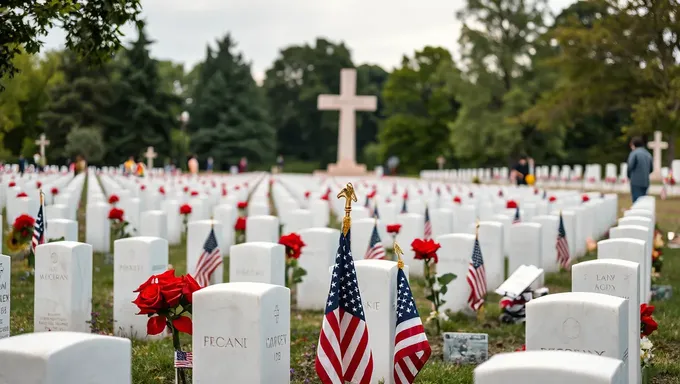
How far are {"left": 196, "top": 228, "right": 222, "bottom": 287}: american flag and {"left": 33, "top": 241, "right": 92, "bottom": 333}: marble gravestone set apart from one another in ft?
8.42

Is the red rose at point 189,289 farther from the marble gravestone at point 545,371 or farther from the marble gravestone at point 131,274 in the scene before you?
the marble gravestone at point 131,274

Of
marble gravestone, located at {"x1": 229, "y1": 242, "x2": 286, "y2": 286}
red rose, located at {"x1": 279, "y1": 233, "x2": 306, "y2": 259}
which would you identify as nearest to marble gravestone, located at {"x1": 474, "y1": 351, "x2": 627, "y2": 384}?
marble gravestone, located at {"x1": 229, "y1": 242, "x2": 286, "y2": 286}

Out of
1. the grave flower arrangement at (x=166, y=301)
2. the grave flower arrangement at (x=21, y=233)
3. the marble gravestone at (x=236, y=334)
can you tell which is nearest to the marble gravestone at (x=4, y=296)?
the grave flower arrangement at (x=166, y=301)

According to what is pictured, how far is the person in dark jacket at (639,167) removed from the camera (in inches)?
677

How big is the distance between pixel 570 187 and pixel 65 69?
44.5 meters

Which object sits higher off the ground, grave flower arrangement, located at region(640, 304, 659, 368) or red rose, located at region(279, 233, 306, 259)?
red rose, located at region(279, 233, 306, 259)

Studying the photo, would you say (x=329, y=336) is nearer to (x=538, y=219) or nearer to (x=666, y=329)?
(x=666, y=329)

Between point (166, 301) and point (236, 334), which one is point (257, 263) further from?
point (236, 334)

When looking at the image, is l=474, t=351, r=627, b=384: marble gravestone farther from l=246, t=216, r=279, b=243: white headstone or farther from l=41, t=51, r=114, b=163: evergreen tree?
l=41, t=51, r=114, b=163: evergreen tree

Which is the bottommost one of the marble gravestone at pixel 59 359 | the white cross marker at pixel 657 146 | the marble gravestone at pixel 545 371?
the marble gravestone at pixel 59 359

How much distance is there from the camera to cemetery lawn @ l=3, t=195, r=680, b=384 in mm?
7262

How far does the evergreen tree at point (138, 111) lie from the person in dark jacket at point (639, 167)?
50.9 meters

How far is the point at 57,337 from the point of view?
4223 millimetres

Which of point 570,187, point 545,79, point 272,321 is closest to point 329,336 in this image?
point 272,321
